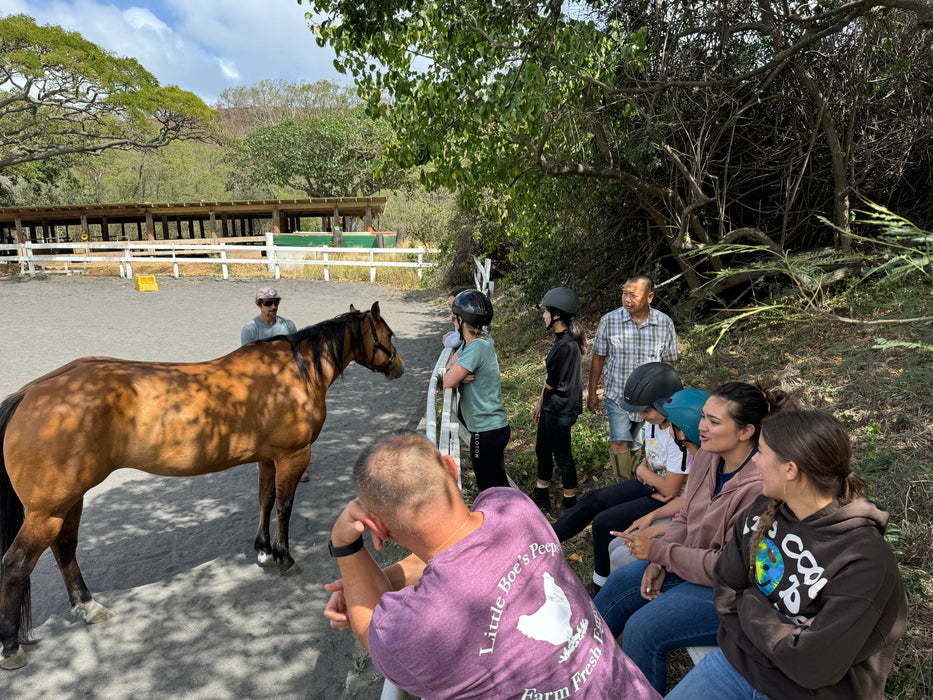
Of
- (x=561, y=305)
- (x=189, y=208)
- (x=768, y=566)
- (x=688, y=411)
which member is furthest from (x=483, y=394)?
(x=189, y=208)

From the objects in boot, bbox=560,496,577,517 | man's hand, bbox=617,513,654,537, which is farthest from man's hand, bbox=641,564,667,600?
boot, bbox=560,496,577,517

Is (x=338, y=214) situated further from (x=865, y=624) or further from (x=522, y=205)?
(x=865, y=624)

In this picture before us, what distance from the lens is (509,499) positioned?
1.58 meters

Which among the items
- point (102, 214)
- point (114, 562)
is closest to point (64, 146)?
point (102, 214)

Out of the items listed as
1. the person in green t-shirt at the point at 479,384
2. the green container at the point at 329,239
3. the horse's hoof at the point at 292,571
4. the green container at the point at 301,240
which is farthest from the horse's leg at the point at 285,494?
the green container at the point at 329,239

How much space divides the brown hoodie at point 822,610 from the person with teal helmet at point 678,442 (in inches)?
34.6

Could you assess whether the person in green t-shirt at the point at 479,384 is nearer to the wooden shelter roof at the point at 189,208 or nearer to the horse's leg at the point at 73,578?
the horse's leg at the point at 73,578

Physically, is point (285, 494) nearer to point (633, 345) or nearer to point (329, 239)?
point (633, 345)

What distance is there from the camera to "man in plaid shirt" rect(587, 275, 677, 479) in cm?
423

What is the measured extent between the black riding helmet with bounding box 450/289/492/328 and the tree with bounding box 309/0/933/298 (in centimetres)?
158

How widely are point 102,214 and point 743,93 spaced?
2571cm

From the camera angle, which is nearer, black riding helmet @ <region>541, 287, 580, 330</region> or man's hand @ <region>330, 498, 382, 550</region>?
man's hand @ <region>330, 498, 382, 550</region>

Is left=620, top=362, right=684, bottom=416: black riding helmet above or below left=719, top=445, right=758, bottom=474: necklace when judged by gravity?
above

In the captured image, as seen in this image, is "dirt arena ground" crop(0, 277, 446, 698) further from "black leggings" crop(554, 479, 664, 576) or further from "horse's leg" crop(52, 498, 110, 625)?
"black leggings" crop(554, 479, 664, 576)
